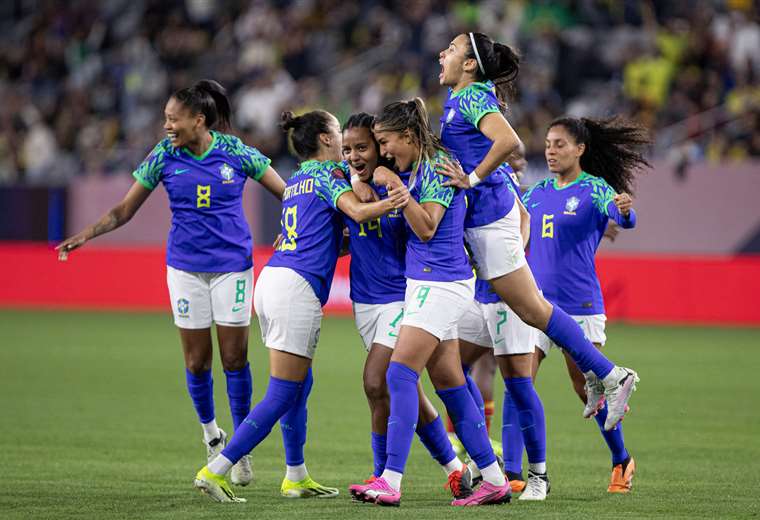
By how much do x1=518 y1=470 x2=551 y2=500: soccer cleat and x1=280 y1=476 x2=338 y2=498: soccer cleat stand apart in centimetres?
112

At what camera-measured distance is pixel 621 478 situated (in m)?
7.76

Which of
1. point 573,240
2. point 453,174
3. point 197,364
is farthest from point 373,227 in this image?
point 197,364

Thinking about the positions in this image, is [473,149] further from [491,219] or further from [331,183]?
[331,183]

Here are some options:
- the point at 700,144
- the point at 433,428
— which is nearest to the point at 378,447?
the point at 433,428

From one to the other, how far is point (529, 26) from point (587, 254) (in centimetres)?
1532

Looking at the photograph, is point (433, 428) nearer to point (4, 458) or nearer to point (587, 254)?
point (587, 254)

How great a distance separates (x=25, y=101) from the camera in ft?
83.0

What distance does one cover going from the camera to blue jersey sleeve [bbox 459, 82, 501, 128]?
6.99m

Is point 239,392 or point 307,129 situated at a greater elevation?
point 307,129

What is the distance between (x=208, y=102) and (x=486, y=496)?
3161mm

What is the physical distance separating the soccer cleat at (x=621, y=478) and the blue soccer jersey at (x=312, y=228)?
2150 millimetres

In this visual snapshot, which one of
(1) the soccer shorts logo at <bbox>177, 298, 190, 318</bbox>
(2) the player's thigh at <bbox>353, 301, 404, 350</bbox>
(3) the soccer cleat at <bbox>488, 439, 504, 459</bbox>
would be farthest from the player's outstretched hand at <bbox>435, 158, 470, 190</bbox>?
(3) the soccer cleat at <bbox>488, 439, 504, 459</bbox>

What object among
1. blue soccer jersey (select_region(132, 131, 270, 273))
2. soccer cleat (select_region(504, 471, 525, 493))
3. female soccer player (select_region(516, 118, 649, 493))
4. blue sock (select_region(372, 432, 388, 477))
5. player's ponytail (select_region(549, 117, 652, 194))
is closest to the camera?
blue sock (select_region(372, 432, 388, 477))

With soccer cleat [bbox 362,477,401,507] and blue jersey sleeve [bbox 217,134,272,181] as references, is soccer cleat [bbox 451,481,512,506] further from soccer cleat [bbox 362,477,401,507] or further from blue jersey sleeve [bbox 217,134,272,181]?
blue jersey sleeve [bbox 217,134,272,181]
